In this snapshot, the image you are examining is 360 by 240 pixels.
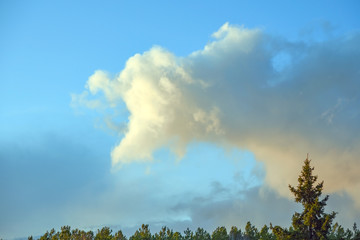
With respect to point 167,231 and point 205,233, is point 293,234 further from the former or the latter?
point 205,233

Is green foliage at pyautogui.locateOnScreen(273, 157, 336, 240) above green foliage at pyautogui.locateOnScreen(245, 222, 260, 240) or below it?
below

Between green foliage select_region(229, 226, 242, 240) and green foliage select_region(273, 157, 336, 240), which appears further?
green foliage select_region(229, 226, 242, 240)

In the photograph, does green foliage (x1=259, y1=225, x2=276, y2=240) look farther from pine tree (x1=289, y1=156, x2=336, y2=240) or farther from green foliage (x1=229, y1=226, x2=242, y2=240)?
pine tree (x1=289, y1=156, x2=336, y2=240)

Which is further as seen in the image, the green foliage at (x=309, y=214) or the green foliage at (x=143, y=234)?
the green foliage at (x=143, y=234)

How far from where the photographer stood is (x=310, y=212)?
35.2 meters

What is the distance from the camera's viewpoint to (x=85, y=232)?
504ft

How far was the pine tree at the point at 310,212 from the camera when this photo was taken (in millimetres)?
35281

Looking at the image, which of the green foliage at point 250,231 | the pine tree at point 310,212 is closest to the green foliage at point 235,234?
the green foliage at point 250,231

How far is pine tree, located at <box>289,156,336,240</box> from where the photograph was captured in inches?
1389

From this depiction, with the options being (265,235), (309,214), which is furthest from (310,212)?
(265,235)

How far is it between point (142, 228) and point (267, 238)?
162ft

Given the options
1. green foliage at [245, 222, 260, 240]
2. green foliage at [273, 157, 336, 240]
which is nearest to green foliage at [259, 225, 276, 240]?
green foliage at [245, 222, 260, 240]

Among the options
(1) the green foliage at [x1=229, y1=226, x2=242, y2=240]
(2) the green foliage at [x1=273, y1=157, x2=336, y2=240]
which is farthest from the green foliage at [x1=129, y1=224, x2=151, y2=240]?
(2) the green foliage at [x1=273, y1=157, x2=336, y2=240]

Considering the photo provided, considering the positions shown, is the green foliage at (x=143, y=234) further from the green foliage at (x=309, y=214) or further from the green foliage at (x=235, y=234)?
the green foliage at (x=309, y=214)
